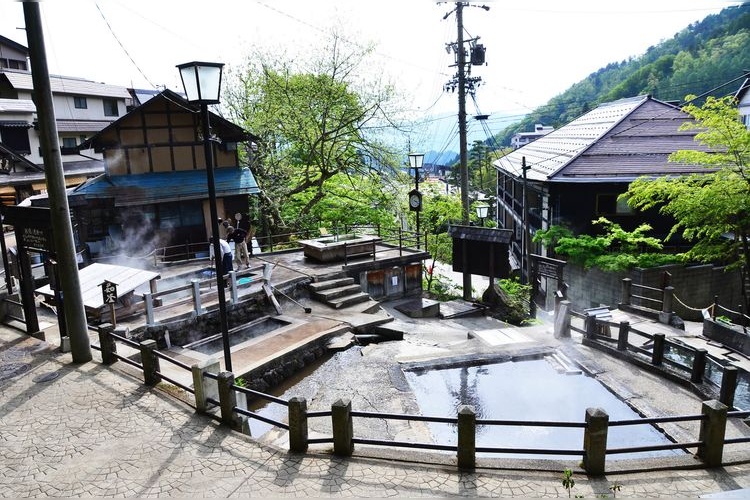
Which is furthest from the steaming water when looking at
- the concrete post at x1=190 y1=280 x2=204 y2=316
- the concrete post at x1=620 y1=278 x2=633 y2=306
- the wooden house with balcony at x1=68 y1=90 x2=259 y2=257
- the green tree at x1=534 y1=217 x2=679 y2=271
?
the wooden house with balcony at x1=68 y1=90 x2=259 y2=257

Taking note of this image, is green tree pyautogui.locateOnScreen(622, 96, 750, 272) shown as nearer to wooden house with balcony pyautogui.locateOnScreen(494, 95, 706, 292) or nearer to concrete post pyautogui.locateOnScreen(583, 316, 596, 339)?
concrete post pyautogui.locateOnScreen(583, 316, 596, 339)

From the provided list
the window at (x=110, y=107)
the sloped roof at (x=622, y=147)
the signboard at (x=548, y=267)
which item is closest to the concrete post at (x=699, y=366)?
the signboard at (x=548, y=267)

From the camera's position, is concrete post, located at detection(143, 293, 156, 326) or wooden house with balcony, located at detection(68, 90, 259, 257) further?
wooden house with balcony, located at detection(68, 90, 259, 257)

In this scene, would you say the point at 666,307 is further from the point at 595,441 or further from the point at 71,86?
the point at 71,86

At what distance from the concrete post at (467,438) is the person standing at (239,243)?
470 inches

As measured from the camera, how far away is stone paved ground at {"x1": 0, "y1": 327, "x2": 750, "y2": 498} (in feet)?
20.3

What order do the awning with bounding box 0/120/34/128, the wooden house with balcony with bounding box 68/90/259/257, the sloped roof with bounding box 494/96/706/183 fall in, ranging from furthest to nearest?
the awning with bounding box 0/120/34/128 < the sloped roof with bounding box 494/96/706/183 < the wooden house with balcony with bounding box 68/90/259/257

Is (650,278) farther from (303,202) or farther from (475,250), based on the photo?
Result: (303,202)

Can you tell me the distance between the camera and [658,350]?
10969mm

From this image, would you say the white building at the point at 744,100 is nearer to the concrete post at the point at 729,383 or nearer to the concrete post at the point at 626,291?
the concrete post at the point at 626,291

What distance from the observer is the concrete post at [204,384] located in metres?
8.06

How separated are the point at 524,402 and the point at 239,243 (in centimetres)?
1117

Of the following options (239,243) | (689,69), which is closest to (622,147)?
(239,243)

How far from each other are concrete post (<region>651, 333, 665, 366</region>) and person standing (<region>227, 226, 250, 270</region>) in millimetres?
12654
